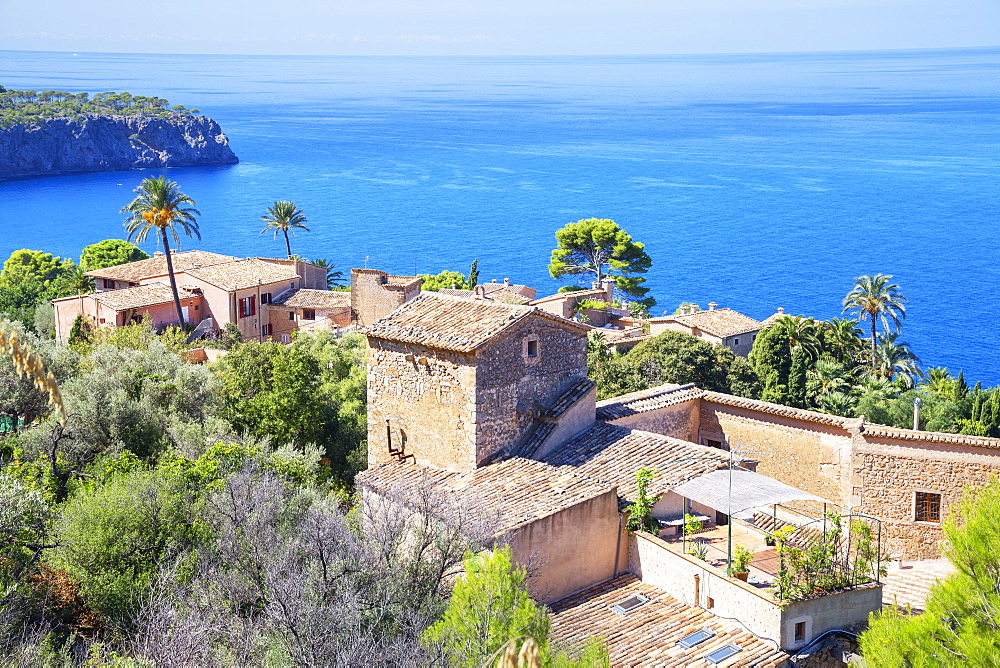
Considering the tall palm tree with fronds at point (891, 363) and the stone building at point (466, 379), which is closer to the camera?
the stone building at point (466, 379)

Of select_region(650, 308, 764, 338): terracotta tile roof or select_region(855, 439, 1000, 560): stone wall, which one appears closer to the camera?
select_region(855, 439, 1000, 560): stone wall

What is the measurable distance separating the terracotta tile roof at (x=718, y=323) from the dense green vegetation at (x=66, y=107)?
12180cm

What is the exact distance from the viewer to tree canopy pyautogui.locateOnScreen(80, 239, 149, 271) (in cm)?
6059

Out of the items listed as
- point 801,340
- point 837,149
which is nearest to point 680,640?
point 801,340

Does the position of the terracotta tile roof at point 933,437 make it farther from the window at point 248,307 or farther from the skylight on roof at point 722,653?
the window at point 248,307

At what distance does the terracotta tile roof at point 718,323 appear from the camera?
149 feet

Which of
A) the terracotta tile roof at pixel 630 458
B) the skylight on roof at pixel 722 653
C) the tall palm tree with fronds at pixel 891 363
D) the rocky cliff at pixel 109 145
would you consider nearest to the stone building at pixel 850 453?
the terracotta tile roof at pixel 630 458

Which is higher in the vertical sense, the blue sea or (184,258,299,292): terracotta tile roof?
(184,258,299,292): terracotta tile roof

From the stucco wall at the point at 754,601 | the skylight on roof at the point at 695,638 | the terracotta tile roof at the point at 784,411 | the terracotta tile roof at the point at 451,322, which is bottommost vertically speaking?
the skylight on roof at the point at 695,638

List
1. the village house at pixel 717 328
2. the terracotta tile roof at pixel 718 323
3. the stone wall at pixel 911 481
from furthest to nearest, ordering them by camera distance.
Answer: the terracotta tile roof at pixel 718 323 → the village house at pixel 717 328 → the stone wall at pixel 911 481

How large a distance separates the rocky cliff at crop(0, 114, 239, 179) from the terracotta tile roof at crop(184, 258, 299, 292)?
111 meters

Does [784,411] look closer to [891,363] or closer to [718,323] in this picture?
[891,363]

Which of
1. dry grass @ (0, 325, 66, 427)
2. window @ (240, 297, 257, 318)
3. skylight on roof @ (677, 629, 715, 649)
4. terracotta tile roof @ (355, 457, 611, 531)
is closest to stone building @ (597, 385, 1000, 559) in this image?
terracotta tile roof @ (355, 457, 611, 531)

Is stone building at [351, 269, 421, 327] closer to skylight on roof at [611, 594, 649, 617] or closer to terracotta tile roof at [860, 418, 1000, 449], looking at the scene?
terracotta tile roof at [860, 418, 1000, 449]
